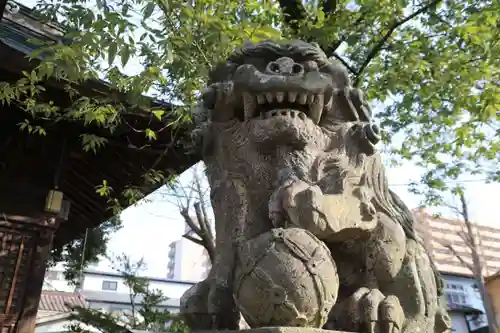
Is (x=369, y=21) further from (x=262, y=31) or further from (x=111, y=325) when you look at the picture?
(x=111, y=325)

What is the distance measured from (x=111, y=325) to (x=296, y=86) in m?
4.71

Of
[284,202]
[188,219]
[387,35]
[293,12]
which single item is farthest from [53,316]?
[284,202]

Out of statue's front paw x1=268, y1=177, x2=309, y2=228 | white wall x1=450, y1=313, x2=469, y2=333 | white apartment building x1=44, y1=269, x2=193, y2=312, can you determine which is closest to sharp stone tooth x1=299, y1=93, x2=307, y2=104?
statue's front paw x1=268, y1=177, x2=309, y2=228

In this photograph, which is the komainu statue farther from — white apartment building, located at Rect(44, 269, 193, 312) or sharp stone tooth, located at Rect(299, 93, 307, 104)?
white apartment building, located at Rect(44, 269, 193, 312)

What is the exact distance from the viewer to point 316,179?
1.80 meters

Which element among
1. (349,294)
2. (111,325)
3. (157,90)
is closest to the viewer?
(349,294)

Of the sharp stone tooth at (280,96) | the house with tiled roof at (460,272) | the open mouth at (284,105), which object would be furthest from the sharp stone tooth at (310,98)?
the house with tiled roof at (460,272)

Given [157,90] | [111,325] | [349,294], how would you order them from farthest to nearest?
[111,325] < [157,90] < [349,294]

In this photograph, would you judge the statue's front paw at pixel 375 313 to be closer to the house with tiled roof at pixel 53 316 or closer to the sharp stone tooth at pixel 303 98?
the sharp stone tooth at pixel 303 98

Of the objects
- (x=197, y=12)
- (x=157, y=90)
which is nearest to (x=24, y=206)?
(x=157, y=90)

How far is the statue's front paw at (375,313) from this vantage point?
1.55 meters

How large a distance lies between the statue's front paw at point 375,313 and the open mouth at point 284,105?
74 centimetres

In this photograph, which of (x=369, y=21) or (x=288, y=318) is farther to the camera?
(x=369, y=21)

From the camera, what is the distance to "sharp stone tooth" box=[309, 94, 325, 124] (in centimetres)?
185
